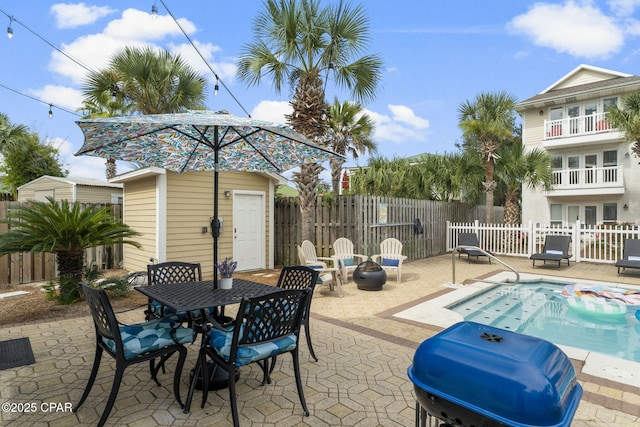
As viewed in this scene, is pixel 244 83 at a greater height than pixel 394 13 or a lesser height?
lesser

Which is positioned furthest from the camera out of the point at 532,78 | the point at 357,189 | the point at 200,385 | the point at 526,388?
the point at 532,78

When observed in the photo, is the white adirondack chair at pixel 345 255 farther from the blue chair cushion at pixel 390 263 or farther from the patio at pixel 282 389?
the patio at pixel 282 389

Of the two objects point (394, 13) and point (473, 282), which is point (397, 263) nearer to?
point (473, 282)

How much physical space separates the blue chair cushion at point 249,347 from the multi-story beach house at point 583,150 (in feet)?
56.7

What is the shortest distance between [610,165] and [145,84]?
19.0 meters

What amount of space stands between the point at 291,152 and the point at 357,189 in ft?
37.5

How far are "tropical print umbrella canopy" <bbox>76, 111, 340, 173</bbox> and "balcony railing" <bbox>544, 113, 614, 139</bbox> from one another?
1643 cm

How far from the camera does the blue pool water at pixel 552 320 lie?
15.8 feet

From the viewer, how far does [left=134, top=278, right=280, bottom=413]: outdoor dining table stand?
2691 millimetres

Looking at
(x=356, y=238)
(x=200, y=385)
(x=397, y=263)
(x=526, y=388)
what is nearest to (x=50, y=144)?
(x=356, y=238)

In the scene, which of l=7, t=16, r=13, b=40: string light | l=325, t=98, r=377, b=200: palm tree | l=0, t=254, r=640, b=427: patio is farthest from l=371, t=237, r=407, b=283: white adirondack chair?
l=7, t=16, r=13, b=40: string light

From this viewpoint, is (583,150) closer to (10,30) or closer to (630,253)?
(630,253)

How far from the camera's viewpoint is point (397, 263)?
27.0 feet

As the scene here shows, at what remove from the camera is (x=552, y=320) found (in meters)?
5.85
